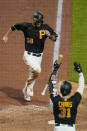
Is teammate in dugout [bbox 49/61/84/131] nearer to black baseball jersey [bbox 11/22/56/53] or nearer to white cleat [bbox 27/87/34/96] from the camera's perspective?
black baseball jersey [bbox 11/22/56/53]

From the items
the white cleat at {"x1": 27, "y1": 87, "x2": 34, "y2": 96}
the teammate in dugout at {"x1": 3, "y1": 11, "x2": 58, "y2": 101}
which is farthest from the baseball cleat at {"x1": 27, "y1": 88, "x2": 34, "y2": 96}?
the teammate in dugout at {"x1": 3, "y1": 11, "x2": 58, "y2": 101}

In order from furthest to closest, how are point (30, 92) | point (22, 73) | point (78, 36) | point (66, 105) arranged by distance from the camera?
point (78, 36) → point (22, 73) → point (30, 92) → point (66, 105)

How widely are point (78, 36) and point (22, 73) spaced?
329 cm

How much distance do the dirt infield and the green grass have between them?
9.1 inches

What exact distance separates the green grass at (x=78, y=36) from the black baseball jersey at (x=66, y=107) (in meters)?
5.79

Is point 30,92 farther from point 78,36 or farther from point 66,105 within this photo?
point 78,36

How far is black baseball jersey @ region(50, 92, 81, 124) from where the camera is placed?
7551 millimetres

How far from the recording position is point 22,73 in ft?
43.8

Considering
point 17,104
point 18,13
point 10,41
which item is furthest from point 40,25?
point 18,13

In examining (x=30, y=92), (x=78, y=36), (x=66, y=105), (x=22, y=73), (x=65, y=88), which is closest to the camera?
(x=65, y=88)

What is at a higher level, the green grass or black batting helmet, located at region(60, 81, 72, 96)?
black batting helmet, located at region(60, 81, 72, 96)

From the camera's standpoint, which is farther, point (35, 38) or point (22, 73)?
point (22, 73)

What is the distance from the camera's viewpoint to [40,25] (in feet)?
36.8

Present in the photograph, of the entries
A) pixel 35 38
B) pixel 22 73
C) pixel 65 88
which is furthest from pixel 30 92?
pixel 65 88
